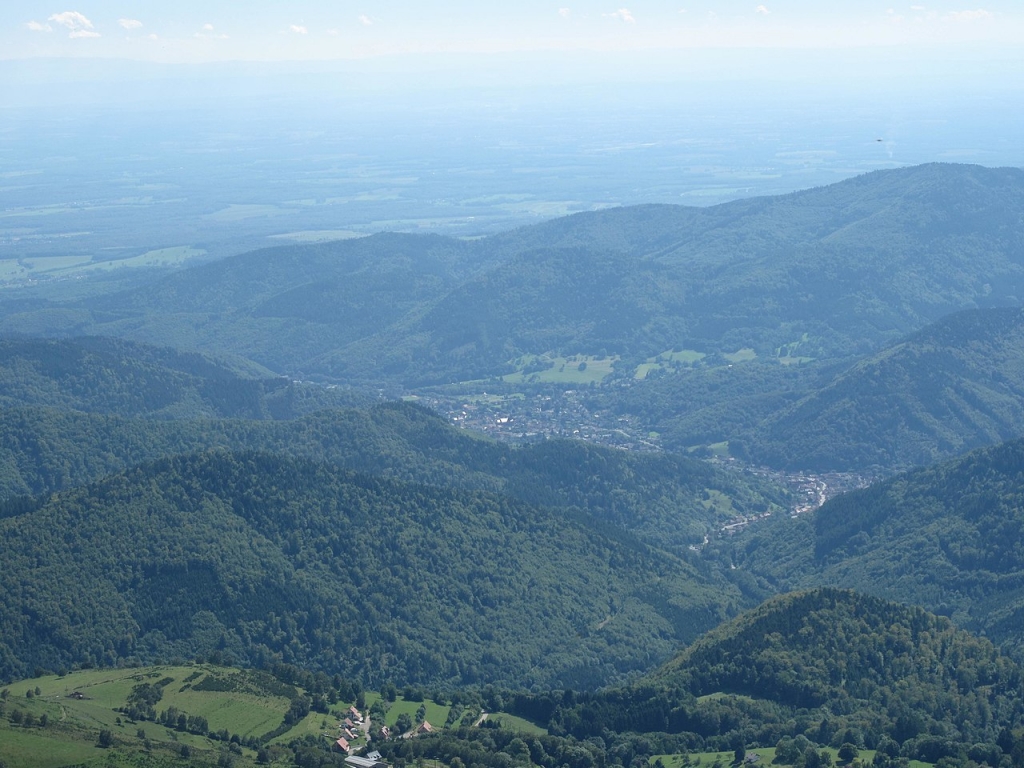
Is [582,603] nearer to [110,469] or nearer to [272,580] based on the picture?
[272,580]

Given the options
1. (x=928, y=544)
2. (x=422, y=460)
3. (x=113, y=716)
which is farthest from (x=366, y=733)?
(x=422, y=460)

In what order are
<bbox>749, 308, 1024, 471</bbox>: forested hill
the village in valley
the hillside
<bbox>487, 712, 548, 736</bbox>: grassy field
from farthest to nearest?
<bbox>749, 308, 1024, 471</bbox>: forested hill → <bbox>487, 712, 548, 736</bbox>: grassy field → the hillside → the village in valley

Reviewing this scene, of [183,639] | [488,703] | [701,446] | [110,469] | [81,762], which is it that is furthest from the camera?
[701,446]

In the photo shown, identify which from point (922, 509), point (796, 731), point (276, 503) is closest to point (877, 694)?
point (796, 731)

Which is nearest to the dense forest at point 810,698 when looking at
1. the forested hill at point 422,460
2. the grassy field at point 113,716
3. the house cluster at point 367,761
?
the house cluster at point 367,761

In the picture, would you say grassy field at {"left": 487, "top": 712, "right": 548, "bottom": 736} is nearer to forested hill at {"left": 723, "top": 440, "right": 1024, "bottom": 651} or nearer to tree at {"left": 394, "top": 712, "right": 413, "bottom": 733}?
tree at {"left": 394, "top": 712, "right": 413, "bottom": 733}

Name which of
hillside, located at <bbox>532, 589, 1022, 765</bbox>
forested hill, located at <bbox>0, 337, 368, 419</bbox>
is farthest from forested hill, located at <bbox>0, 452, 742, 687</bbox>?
forested hill, located at <bbox>0, 337, 368, 419</bbox>
